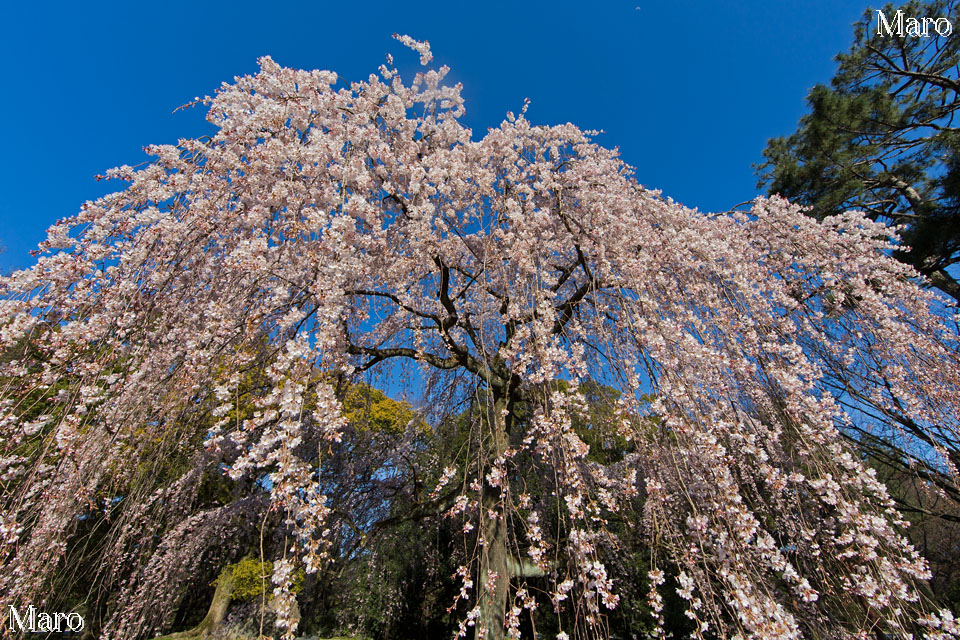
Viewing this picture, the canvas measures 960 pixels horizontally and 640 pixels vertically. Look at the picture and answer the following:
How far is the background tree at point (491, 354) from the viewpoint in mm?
1896

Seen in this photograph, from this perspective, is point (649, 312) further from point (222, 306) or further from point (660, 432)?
point (222, 306)

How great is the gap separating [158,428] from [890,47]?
28.3 ft

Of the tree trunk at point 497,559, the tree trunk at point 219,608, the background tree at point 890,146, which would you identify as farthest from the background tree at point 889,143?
the tree trunk at point 219,608

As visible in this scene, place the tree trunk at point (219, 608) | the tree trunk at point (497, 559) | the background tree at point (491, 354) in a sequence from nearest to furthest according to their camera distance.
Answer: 1. the background tree at point (491, 354)
2. the tree trunk at point (497, 559)
3. the tree trunk at point (219, 608)

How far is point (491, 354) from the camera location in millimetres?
4242

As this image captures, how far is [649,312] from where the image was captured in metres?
2.62

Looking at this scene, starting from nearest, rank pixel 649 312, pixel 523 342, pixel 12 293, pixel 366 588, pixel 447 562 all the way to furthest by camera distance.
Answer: pixel 12 293
pixel 649 312
pixel 523 342
pixel 366 588
pixel 447 562

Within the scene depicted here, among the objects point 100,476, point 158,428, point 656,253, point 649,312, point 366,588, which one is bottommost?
point 366,588

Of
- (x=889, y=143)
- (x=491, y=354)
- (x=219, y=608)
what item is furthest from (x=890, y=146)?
(x=219, y=608)

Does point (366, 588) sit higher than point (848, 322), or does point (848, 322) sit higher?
point (848, 322)

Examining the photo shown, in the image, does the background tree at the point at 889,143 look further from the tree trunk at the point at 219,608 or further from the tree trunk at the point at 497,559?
the tree trunk at the point at 219,608

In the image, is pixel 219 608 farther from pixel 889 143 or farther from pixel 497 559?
pixel 889 143

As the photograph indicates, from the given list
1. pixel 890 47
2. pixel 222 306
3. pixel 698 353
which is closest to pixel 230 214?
pixel 222 306

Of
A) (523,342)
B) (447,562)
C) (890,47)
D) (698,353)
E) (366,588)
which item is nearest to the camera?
(698,353)
